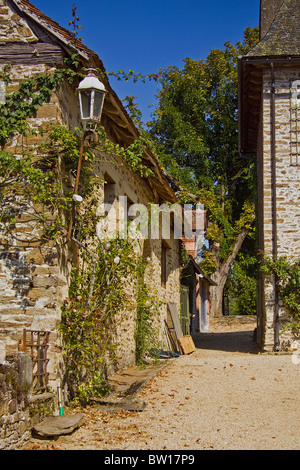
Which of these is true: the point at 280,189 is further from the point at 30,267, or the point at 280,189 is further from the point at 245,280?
the point at 245,280

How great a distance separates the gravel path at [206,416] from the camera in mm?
4418

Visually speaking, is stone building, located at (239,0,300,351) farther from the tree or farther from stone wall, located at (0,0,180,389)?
the tree

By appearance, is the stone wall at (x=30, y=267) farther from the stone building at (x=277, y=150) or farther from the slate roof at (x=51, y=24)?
the stone building at (x=277, y=150)

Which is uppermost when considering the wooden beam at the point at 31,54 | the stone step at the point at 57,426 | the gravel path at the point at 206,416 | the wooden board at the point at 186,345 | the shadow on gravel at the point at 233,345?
the wooden beam at the point at 31,54

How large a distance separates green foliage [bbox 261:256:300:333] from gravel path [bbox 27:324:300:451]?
1747 mm

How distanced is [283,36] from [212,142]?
1193cm

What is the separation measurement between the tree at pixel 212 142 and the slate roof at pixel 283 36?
9.66 m

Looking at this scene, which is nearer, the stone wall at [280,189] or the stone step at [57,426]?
the stone step at [57,426]

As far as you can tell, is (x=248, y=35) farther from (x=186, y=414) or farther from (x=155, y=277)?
(x=186, y=414)

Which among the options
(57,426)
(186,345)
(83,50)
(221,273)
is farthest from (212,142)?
(57,426)

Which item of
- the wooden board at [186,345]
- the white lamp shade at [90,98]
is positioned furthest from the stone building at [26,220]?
the wooden board at [186,345]

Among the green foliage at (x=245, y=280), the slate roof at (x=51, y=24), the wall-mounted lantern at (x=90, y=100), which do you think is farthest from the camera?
the green foliage at (x=245, y=280)

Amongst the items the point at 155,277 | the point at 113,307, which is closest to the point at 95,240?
the point at 113,307

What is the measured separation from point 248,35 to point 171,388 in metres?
18.9
